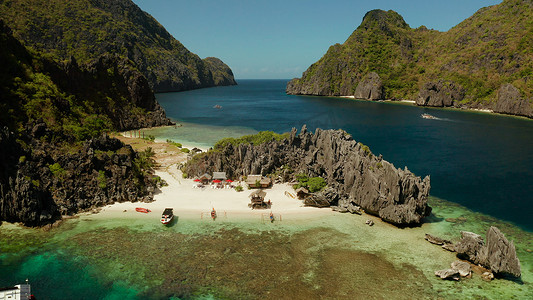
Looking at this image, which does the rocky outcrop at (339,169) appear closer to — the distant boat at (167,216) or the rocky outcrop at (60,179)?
the rocky outcrop at (60,179)

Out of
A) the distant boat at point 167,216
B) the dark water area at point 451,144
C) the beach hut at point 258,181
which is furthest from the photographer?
the beach hut at point 258,181

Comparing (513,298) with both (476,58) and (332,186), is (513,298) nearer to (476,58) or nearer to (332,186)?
(332,186)

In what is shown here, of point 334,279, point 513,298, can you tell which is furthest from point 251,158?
point 513,298

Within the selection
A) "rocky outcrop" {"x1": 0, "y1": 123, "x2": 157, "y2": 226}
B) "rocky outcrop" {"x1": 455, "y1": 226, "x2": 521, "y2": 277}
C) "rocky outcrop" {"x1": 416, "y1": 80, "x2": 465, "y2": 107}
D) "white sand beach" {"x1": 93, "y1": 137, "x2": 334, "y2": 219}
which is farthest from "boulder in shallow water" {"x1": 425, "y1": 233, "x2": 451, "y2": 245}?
"rocky outcrop" {"x1": 416, "y1": 80, "x2": 465, "y2": 107}

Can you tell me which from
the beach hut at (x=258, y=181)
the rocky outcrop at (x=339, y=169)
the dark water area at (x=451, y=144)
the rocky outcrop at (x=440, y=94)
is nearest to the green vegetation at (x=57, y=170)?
the rocky outcrop at (x=339, y=169)

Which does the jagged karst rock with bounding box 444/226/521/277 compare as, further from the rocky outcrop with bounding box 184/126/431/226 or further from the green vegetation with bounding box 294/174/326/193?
the green vegetation with bounding box 294/174/326/193

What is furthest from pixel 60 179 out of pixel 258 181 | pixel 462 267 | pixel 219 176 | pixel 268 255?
pixel 462 267

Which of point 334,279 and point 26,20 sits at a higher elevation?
point 26,20

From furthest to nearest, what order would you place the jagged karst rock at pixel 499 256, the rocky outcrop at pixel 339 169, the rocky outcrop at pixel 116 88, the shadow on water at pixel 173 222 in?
the rocky outcrop at pixel 116 88, the rocky outcrop at pixel 339 169, the shadow on water at pixel 173 222, the jagged karst rock at pixel 499 256
